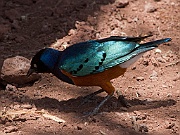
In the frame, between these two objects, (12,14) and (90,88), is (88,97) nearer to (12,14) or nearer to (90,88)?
(90,88)

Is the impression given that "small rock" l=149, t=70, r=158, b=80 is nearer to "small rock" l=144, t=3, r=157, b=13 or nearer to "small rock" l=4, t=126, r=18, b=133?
"small rock" l=144, t=3, r=157, b=13

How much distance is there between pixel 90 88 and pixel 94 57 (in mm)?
810

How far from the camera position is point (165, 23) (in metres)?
7.30

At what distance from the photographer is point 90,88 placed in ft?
20.2

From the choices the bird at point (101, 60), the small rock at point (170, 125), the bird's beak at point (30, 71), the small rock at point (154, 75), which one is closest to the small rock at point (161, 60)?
the small rock at point (154, 75)

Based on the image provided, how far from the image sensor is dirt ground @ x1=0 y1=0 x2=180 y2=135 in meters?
5.07

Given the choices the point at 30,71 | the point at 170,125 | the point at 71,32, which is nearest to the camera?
the point at 170,125

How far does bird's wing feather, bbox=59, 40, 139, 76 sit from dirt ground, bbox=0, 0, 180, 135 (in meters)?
0.46

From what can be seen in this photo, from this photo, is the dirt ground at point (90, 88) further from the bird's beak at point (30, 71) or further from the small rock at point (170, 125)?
the bird's beak at point (30, 71)

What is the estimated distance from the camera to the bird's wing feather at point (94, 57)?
5375 millimetres

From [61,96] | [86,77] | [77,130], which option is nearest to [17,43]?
→ [61,96]

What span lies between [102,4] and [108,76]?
2.54 metres

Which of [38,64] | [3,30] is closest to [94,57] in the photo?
[38,64]

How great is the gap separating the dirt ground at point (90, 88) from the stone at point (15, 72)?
11cm
